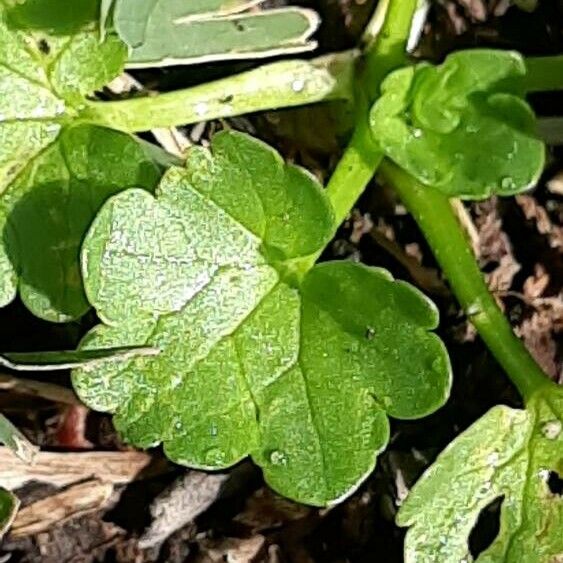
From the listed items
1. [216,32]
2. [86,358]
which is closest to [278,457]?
[86,358]

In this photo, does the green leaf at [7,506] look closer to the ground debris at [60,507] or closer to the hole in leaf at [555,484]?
the ground debris at [60,507]

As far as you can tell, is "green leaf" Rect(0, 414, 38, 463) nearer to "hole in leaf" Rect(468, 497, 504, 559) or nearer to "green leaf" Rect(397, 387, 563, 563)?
"green leaf" Rect(397, 387, 563, 563)

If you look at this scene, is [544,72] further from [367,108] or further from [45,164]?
[45,164]

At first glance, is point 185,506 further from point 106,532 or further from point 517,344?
point 517,344

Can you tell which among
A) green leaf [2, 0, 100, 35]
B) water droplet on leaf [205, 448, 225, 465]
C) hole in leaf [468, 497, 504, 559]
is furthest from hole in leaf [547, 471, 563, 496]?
green leaf [2, 0, 100, 35]

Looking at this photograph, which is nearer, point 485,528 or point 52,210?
point 52,210

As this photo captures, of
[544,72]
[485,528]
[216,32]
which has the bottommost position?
[485,528]
